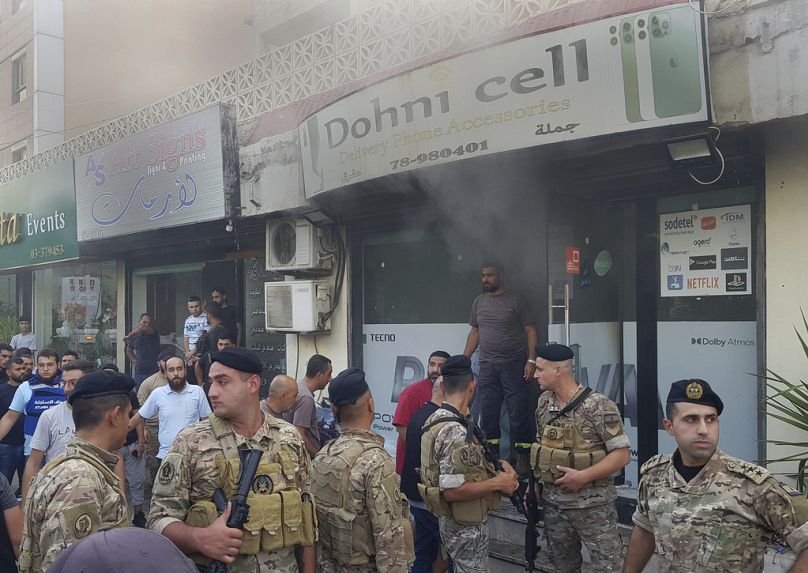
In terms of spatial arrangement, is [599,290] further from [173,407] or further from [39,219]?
[39,219]

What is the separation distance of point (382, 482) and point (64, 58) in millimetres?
18430

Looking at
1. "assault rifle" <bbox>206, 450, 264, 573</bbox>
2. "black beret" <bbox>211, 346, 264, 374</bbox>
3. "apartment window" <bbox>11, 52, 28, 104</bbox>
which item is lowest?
"assault rifle" <bbox>206, 450, 264, 573</bbox>

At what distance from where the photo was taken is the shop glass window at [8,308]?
13307 millimetres

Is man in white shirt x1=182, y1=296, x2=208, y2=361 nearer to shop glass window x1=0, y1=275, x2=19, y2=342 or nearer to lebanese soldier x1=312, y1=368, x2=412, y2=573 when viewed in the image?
lebanese soldier x1=312, y1=368, x2=412, y2=573

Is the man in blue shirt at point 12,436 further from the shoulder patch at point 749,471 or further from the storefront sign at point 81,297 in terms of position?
the storefront sign at point 81,297

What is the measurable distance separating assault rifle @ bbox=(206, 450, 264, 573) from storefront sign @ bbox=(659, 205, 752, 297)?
377cm

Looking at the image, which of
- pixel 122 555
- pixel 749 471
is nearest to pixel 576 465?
pixel 749 471

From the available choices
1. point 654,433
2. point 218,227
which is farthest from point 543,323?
point 218,227

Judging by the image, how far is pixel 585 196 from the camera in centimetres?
531

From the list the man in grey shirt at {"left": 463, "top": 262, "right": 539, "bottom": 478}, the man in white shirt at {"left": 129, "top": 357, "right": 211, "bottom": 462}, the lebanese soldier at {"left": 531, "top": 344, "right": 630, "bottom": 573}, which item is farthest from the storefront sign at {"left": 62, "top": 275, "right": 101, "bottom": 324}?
the lebanese soldier at {"left": 531, "top": 344, "right": 630, "bottom": 573}

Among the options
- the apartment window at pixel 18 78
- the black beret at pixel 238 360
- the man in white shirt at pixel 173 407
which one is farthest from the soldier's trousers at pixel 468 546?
the apartment window at pixel 18 78

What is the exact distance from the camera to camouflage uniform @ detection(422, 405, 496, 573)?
330 centimetres

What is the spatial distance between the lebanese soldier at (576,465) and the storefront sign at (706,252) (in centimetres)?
173

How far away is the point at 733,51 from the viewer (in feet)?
12.2
